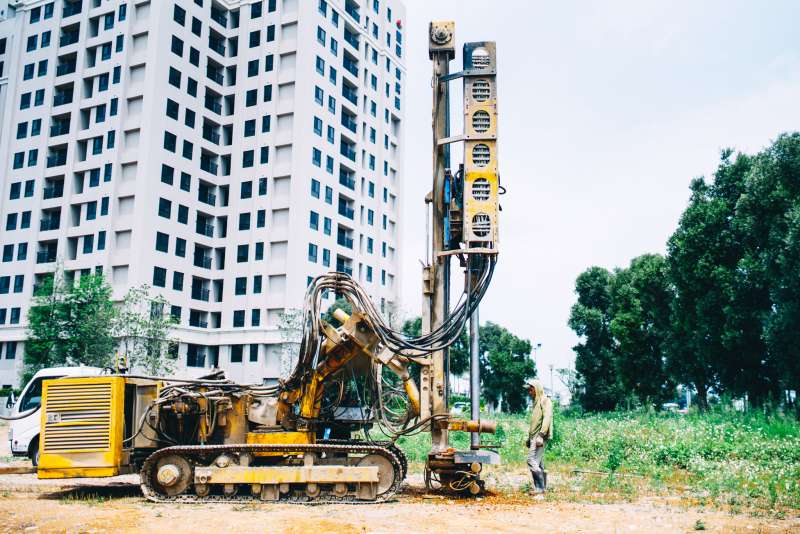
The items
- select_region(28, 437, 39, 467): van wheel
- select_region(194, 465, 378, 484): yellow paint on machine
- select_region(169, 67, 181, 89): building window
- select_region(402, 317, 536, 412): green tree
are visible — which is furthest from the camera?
select_region(402, 317, 536, 412): green tree

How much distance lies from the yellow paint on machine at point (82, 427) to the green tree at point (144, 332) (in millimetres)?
32773

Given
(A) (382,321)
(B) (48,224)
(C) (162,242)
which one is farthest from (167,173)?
(A) (382,321)

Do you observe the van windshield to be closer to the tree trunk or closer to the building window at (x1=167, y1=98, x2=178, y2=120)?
the tree trunk

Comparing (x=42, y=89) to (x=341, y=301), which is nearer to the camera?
(x=341, y=301)

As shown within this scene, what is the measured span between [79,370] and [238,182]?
4005 centimetres

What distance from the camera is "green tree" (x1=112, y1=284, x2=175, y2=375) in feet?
144

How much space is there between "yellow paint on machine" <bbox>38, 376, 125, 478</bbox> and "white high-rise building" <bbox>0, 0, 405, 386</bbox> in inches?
1521

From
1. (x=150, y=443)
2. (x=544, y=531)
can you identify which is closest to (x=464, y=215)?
(x=544, y=531)

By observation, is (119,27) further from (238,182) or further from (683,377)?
(683,377)

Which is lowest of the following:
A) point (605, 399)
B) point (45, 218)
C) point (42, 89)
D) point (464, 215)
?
point (605, 399)

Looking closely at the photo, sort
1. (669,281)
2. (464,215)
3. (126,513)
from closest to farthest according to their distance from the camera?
(126,513) < (464,215) < (669,281)

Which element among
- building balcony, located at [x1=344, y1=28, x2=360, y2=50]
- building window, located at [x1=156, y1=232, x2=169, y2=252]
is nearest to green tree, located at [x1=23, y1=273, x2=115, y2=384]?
building window, located at [x1=156, y1=232, x2=169, y2=252]

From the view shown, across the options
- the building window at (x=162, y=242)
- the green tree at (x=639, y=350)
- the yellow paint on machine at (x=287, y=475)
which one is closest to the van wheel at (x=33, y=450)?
the yellow paint on machine at (x=287, y=475)

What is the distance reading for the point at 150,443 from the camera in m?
12.3
